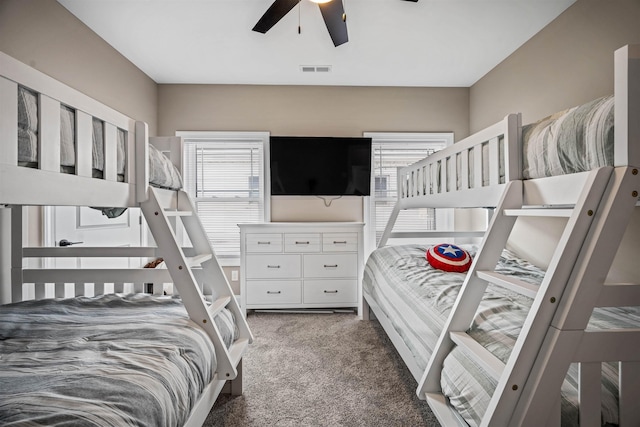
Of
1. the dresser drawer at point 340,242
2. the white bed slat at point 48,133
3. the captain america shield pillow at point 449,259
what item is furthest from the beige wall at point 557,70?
the white bed slat at point 48,133

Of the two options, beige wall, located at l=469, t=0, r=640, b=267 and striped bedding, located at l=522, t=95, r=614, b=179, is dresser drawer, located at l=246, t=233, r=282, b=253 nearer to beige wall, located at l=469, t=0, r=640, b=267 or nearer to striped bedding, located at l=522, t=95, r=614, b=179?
beige wall, located at l=469, t=0, r=640, b=267

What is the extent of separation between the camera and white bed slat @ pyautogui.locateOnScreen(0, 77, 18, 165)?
2.84 feet

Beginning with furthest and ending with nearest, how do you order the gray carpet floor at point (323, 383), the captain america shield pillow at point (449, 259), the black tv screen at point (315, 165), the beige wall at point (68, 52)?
the black tv screen at point (315, 165)
the captain america shield pillow at point (449, 259)
the beige wall at point (68, 52)
the gray carpet floor at point (323, 383)

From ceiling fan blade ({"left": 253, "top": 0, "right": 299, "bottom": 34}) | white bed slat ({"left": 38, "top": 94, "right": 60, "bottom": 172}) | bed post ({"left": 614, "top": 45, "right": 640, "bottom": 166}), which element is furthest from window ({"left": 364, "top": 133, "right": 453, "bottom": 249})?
white bed slat ({"left": 38, "top": 94, "right": 60, "bottom": 172})

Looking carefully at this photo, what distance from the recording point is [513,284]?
111cm

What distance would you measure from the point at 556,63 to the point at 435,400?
281 centimetres

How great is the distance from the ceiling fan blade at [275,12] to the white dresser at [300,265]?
1927mm

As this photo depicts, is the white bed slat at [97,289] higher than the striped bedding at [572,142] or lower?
lower

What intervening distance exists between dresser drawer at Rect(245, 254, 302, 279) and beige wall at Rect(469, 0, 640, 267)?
217cm

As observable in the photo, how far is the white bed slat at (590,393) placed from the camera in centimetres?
91


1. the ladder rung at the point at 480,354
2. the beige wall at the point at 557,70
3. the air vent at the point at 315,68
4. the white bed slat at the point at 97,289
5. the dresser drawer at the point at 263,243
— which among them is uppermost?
the air vent at the point at 315,68

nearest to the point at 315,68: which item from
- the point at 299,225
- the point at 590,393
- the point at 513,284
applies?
the point at 299,225

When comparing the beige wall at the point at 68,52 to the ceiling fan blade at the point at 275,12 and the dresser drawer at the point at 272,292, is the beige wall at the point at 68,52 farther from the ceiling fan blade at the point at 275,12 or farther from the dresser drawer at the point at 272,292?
the dresser drawer at the point at 272,292

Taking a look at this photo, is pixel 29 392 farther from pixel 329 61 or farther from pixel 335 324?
pixel 329 61
